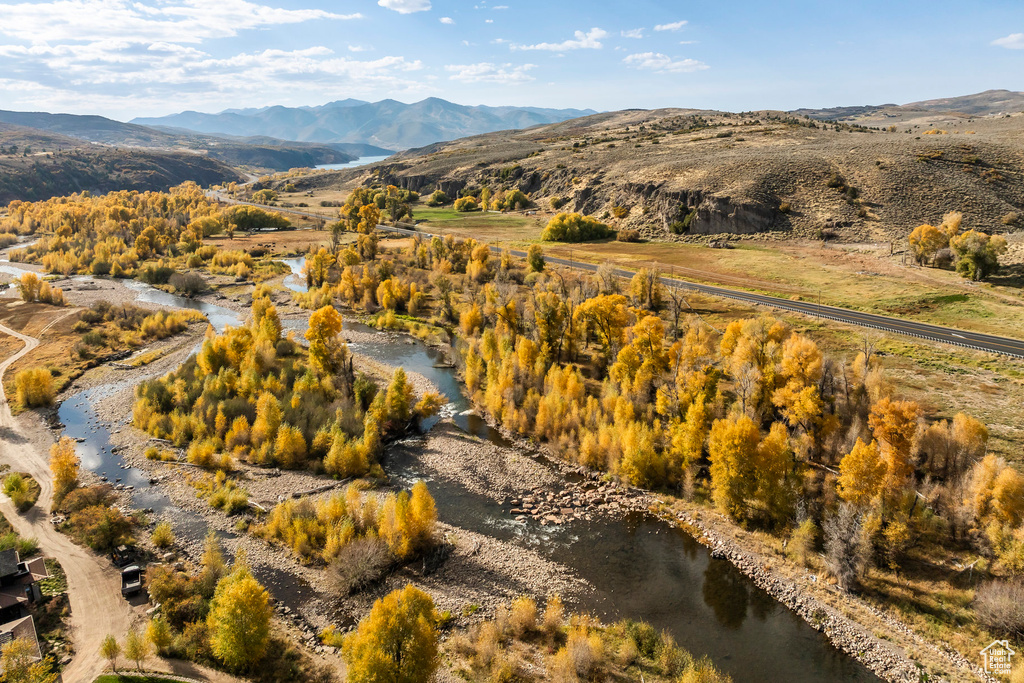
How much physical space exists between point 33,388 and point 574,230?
97667 mm

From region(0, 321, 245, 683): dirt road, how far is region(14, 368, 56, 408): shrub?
12602 mm

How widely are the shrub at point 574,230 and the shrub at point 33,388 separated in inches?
3660

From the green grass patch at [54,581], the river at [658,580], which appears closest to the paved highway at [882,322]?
the river at [658,580]

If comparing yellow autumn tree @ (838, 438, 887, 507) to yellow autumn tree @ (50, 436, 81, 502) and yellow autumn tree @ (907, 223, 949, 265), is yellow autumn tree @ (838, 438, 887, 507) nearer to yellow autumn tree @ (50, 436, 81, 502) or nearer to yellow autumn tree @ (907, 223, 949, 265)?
yellow autumn tree @ (50, 436, 81, 502)

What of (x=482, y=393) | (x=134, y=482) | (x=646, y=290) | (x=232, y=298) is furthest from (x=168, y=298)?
(x=646, y=290)

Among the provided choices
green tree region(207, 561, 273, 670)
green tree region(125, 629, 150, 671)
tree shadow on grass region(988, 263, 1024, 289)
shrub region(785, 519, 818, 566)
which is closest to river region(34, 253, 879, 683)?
shrub region(785, 519, 818, 566)

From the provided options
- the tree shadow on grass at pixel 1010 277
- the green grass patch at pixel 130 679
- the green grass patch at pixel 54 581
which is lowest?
the green grass patch at pixel 130 679

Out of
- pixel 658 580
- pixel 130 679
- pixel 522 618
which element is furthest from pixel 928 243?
pixel 130 679

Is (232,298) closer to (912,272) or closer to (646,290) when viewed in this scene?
(646,290)

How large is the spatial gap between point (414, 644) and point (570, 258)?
8519 centimetres

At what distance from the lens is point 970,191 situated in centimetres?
9931

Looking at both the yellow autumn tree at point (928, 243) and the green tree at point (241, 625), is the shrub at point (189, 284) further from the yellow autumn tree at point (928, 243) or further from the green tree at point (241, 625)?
the yellow autumn tree at point (928, 243)

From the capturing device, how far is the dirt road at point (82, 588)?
2514cm

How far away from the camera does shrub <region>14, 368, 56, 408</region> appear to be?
2199 inches
